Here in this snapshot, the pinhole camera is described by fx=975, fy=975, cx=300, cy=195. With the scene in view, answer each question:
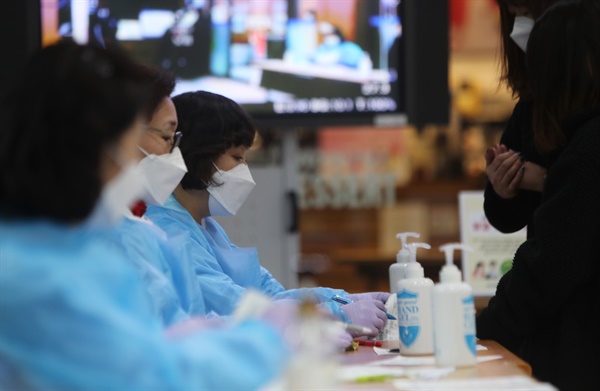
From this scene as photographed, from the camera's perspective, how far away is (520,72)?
2695mm

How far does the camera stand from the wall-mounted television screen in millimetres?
4305

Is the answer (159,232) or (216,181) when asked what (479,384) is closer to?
(159,232)

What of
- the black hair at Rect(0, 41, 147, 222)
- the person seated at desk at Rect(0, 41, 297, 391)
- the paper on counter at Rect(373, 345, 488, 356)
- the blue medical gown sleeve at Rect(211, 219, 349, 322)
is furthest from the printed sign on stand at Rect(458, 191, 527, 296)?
the black hair at Rect(0, 41, 147, 222)

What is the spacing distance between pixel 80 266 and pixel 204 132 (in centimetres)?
146

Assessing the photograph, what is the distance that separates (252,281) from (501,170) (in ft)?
2.60

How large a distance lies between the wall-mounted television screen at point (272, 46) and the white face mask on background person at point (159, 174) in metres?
1.91

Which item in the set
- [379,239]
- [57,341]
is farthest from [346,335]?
[379,239]

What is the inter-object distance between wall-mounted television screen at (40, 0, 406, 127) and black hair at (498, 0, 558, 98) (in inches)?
63.4

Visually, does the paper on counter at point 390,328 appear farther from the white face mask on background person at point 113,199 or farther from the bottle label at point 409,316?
the white face mask on background person at point 113,199

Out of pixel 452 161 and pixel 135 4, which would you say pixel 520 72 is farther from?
pixel 452 161

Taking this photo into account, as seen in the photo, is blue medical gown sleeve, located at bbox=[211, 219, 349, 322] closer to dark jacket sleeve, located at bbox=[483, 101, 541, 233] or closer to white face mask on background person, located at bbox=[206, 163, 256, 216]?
white face mask on background person, located at bbox=[206, 163, 256, 216]

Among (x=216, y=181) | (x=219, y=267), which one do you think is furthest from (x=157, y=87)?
(x=219, y=267)

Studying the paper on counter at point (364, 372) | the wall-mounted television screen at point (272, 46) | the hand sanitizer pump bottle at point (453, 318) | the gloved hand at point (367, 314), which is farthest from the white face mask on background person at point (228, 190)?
the wall-mounted television screen at point (272, 46)

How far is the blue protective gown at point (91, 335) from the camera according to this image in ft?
4.39
